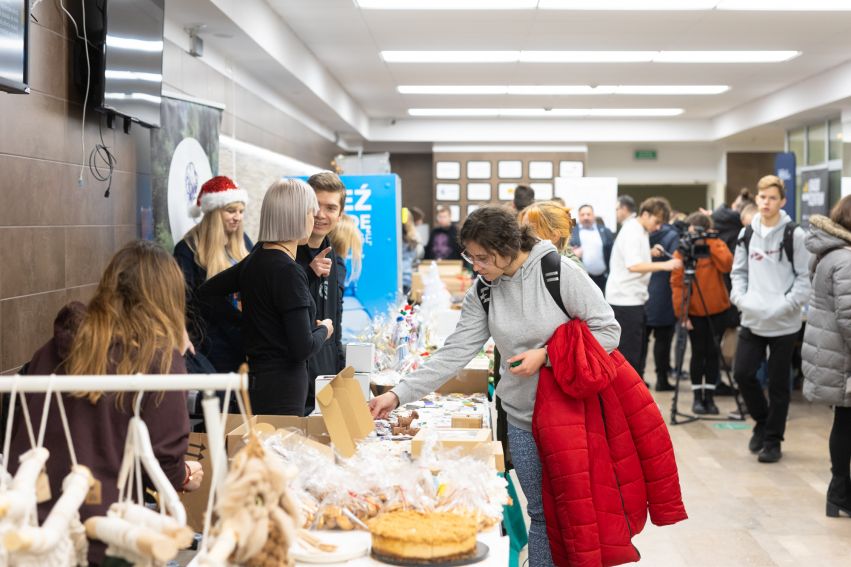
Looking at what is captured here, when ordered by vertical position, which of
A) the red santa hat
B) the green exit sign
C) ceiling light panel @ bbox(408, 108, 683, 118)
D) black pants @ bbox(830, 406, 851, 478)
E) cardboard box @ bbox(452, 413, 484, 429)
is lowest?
black pants @ bbox(830, 406, 851, 478)

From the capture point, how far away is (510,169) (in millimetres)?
15562

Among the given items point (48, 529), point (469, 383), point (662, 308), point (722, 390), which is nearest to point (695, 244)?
point (662, 308)

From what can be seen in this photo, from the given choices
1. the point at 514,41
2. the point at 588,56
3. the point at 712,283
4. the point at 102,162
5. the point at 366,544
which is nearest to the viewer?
the point at 366,544

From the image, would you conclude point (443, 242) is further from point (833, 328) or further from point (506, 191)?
point (833, 328)

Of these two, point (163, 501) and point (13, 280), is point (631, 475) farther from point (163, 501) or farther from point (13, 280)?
point (13, 280)

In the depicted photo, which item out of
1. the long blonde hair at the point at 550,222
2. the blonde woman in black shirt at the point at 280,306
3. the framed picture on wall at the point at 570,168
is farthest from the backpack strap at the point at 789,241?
the framed picture on wall at the point at 570,168

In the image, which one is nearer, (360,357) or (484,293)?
(484,293)

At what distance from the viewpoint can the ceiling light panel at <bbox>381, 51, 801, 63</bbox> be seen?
8789mm

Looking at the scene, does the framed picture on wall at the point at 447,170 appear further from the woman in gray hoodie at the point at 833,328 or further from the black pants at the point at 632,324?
the woman in gray hoodie at the point at 833,328

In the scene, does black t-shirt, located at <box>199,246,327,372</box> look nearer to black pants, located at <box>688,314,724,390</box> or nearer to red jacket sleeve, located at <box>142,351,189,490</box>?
red jacket sleeve, located at <box>142,351,189,490</box>

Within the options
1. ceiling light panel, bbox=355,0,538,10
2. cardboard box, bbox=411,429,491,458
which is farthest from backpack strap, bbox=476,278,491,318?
ceiling light panel, bbox=355,0,538,10

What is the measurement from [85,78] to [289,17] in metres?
3.50

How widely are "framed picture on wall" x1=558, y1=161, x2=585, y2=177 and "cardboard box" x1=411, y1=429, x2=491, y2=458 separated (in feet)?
42.7

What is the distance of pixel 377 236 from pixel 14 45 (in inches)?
148
